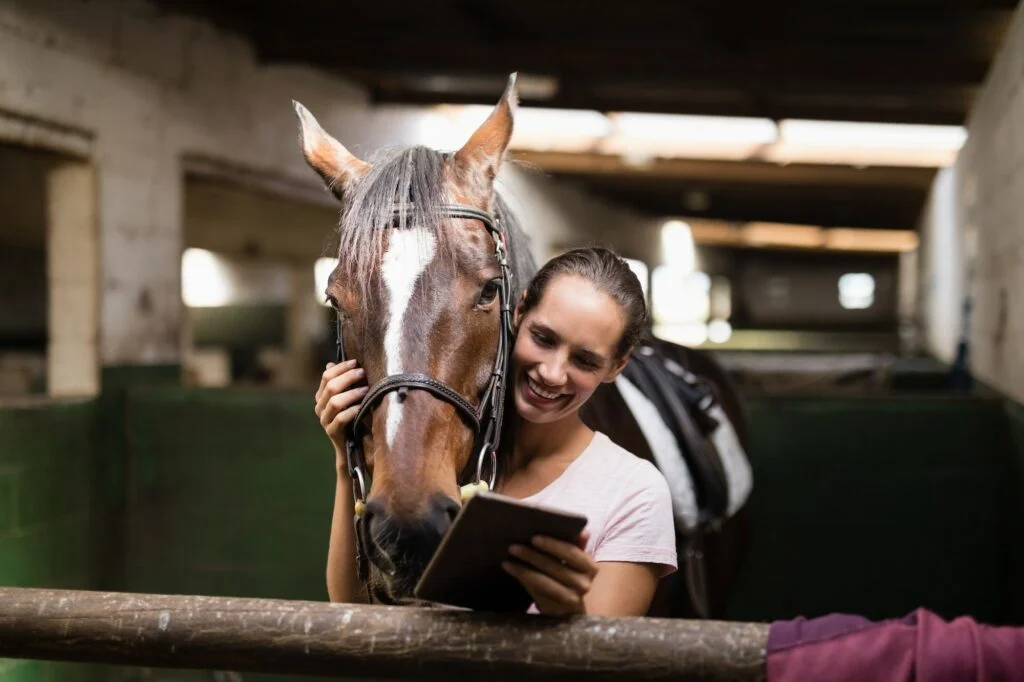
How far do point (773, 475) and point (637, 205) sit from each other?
28.7 ft

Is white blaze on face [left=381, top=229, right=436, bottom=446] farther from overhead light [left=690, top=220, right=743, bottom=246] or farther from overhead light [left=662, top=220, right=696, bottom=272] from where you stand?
Result: overhead light [left=690, top=220, right=743, bottom=246]

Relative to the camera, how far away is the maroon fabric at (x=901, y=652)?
800 millimetres

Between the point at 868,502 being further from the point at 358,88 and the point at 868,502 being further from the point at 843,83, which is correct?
the point at 358,88

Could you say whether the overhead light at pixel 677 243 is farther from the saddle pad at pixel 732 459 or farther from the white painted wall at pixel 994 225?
the saddle pad at pixel 732 459

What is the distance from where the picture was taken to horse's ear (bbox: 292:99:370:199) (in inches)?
55.1

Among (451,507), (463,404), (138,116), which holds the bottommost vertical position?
(451,507)

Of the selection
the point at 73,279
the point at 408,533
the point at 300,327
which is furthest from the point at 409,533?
the point at 300,327

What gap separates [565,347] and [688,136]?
5.69 m

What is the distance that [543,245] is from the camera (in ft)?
26.9

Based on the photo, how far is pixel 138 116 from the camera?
11.9 feet

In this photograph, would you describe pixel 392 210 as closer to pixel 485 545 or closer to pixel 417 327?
pixel 417 327

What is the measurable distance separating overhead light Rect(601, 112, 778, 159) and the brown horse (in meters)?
5.13

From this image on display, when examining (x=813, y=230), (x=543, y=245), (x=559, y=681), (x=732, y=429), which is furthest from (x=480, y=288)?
(x=813, y=230)

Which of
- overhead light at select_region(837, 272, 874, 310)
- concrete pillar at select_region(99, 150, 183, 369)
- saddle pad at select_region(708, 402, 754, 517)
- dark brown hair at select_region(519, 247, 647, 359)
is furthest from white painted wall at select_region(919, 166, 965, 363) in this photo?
overhead light at select_region(837, 272, 874, 310)
